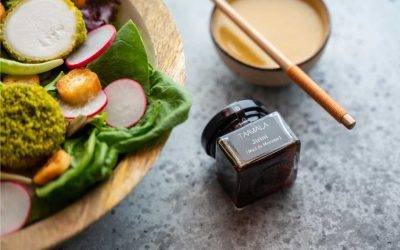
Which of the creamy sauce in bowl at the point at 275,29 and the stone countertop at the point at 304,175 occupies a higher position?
the creamy sauce in bowl at the point at 275,29

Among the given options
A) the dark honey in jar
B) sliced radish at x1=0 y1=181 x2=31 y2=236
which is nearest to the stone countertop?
the dark honey in jar

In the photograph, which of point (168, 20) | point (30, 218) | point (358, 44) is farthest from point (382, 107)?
point (30, 218)

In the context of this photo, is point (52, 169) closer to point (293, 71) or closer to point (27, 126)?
point (27, 126)

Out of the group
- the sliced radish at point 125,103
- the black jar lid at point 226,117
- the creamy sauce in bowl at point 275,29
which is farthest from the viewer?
the creamy sauce in bowl at point 275,29

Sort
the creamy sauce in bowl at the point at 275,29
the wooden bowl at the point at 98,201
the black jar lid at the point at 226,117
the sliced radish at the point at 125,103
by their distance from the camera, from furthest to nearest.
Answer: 1. the creamy sauce in bowl at the point at 275,29
2. the black jar lid at the point at 226,117
3. the sliced radish at the point at 125,103
4. the wooden bowl at the point at 98,201

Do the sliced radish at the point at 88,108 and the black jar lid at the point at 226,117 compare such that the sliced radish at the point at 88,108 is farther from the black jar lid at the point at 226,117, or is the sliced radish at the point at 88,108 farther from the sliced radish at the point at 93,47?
the black jar lid at the point at 226,117

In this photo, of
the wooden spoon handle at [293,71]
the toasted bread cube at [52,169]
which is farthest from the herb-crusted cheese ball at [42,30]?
the wooden spoon handle at [293,71]

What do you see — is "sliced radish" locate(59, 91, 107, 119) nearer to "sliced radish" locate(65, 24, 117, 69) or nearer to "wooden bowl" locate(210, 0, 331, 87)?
"sliced radish" locate(65, 24, 117, 69)
